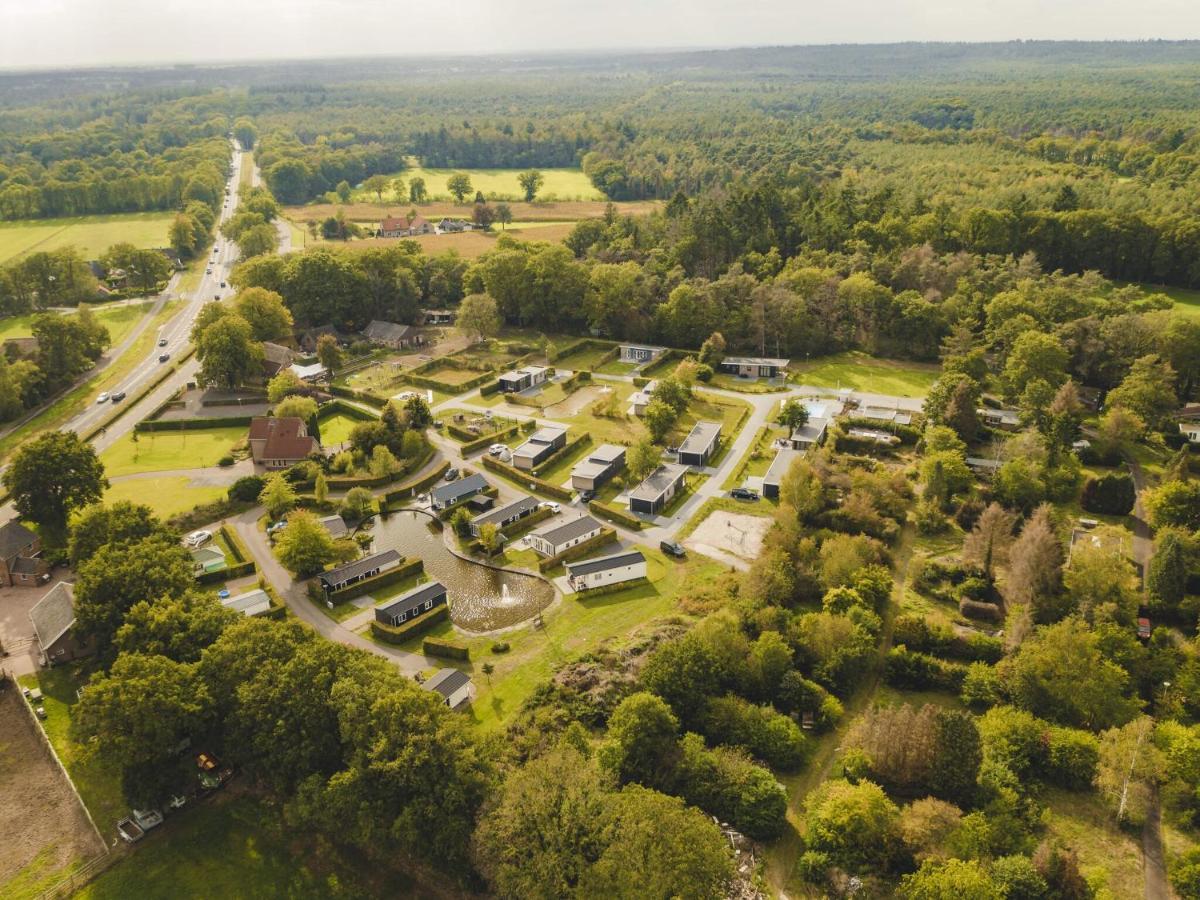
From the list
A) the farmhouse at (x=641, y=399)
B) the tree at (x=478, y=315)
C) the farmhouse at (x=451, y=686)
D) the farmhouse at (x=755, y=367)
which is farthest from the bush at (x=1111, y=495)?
the tree at (x=478, y=315)

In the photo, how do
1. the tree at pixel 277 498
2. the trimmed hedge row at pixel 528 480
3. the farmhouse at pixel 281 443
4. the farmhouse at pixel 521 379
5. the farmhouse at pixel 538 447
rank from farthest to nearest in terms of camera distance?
the farmhouse at pixel 521 379, the farmhouse at pixel 538 447, the farmhouse at pixel 281 443, the trimmed hedge row at pixel 528 480, the tree at pixel 277 498

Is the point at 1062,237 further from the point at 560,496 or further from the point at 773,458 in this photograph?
the point at 560,496

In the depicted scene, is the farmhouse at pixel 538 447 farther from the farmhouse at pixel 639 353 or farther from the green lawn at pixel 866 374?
the green lawn at pixel 866 374

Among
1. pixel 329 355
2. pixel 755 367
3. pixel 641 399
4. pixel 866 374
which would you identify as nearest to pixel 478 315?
pixel 329 355

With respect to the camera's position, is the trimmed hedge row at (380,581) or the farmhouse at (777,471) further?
the farmhouse at (777,471)

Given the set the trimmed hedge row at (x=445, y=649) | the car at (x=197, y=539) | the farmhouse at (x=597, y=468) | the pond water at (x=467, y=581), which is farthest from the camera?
the farmhouse at (x=597, y=468)
